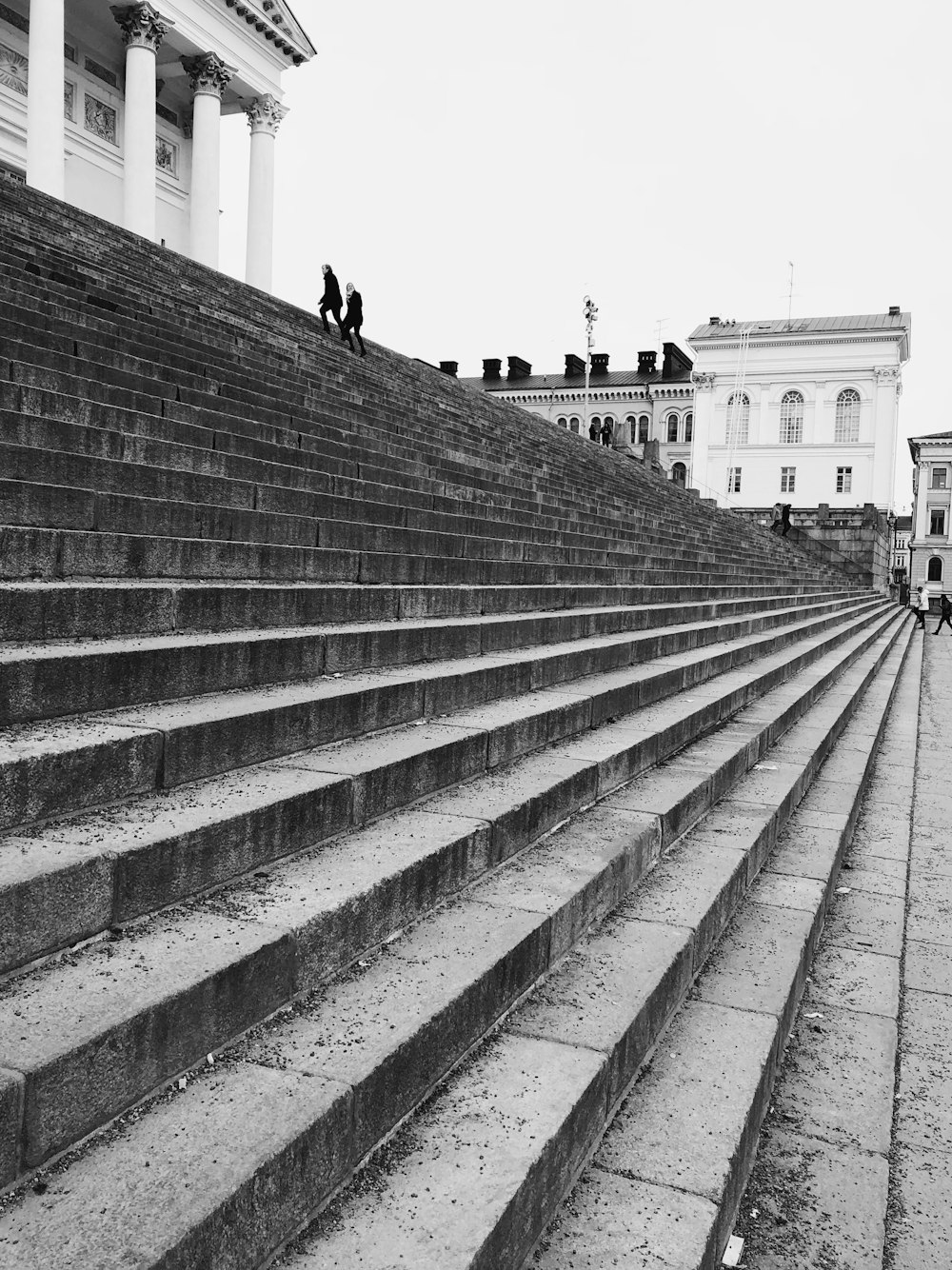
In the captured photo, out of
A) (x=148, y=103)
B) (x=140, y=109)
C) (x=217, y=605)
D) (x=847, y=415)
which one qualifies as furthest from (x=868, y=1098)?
(x=847, y=415)

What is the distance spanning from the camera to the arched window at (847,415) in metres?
60.0

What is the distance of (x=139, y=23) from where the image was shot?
2455cm

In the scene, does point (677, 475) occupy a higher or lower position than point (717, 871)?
higher

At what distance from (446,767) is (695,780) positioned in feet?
5.53

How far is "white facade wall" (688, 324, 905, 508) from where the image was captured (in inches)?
2318

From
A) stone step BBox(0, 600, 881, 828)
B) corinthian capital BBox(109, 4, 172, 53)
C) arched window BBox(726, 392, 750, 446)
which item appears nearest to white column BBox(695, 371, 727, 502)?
arched window BBox(726, 392, 750, 446)

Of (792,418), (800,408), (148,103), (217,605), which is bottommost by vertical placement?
(217,605)

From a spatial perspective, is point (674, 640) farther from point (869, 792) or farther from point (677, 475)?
point (677, 475)

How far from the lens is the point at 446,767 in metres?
3.55

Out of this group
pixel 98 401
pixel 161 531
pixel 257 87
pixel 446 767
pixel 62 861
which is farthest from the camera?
pixel 257 87

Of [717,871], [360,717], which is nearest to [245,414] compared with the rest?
[360,717]

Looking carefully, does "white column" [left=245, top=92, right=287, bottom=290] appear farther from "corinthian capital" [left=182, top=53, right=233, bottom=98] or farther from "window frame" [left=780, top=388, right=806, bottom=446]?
"window frame" [left=780, top=388, right=806, bottom=446]

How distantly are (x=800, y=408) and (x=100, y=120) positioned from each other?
4621 cm

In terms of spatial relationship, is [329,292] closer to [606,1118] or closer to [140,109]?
[140,109]
